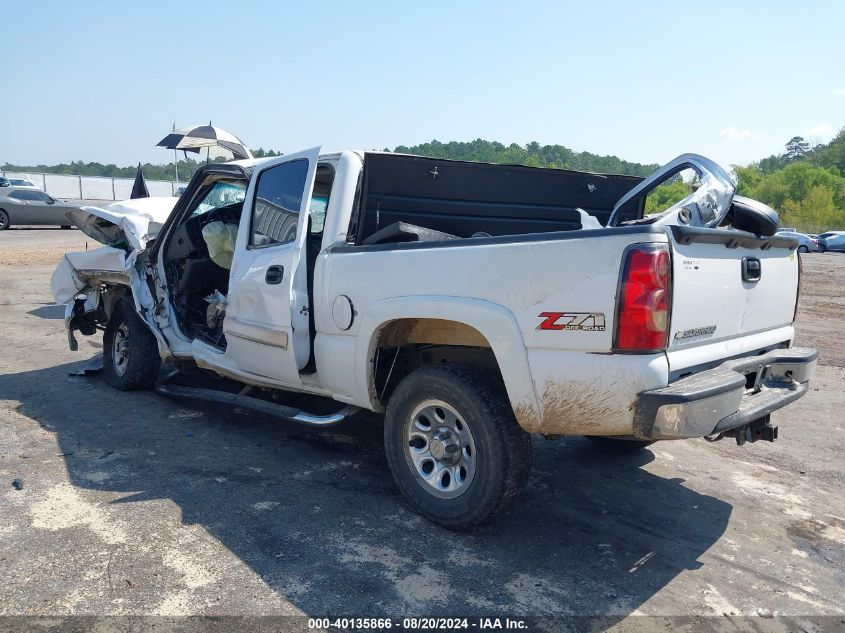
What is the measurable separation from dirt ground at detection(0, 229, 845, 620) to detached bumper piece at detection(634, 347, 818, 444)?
0.75 m

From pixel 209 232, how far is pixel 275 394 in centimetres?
149

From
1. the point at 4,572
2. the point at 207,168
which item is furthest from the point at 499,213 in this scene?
the point at 4,572

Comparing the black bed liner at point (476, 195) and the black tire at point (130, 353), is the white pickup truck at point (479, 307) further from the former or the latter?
the black tire at point (130, 353)

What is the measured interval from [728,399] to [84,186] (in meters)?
61.3

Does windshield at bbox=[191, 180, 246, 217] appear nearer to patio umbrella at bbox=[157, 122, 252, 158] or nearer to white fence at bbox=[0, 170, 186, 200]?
patio umbrella at bbox=[157, 122, 252, 158]

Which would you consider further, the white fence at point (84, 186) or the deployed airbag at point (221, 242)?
the white fence at point (84, 186)

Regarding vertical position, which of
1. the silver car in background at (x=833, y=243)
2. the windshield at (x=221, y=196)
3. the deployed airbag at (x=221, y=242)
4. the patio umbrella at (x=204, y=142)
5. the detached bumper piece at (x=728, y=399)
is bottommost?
the silver car in background at (x=833, y=243)

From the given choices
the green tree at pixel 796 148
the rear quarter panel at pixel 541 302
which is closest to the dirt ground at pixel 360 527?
the rear quarter panel at pixel 541 302

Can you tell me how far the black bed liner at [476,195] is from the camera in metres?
4.55

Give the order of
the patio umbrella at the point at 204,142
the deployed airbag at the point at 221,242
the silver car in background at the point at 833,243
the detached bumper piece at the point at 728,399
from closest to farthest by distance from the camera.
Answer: the detached bumper piece at the point at 728,399 → the deployed airbag at the point at 221,242 → the patio umbrella at the point at 204,142 → the silver car in background at the point at 833,243

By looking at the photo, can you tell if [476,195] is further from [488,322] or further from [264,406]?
[264,406]

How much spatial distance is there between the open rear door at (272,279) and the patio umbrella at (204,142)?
8312mm

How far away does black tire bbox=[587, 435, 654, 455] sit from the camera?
5.06 metres

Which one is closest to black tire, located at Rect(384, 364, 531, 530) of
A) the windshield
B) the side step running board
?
the side step running board
